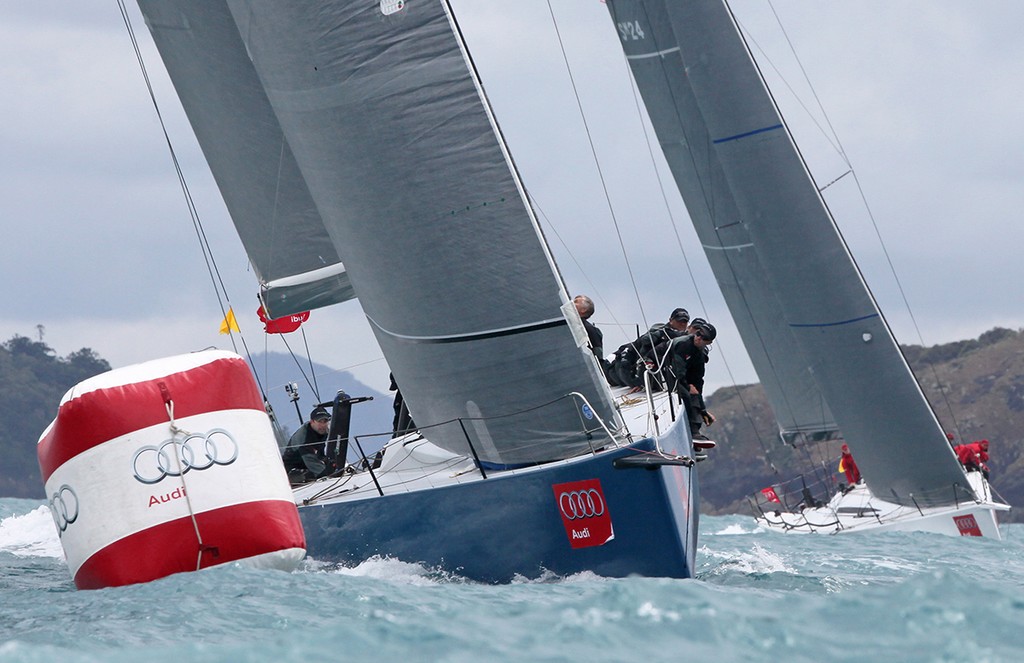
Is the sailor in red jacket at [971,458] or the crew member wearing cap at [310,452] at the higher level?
the crew member wearing cap at [310,452]

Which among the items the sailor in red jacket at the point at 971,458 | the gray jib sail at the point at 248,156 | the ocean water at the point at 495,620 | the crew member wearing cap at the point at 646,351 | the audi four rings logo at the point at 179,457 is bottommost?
the sailor in red jacket at the point at 971,458

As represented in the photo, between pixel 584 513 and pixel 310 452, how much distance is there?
9.31 feet

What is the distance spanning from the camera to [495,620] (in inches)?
184

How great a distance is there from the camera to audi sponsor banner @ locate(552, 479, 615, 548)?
619 centimetres

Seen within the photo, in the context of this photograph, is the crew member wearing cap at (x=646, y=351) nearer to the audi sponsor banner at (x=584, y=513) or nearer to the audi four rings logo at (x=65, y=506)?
the audi sponsor banner at (x=584, y=513)

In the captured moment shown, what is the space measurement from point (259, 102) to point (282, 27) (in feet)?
7.42

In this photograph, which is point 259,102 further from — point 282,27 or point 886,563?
point 886,563

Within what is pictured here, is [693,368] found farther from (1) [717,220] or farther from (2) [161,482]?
(1) [717,220]

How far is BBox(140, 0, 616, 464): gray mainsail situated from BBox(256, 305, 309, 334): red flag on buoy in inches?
131

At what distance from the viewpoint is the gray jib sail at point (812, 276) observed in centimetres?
1275

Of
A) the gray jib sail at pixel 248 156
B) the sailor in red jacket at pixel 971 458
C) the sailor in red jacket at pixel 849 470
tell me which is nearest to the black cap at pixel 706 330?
the gray jib sail at pixel 248 156

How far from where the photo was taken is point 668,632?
14.3 feet

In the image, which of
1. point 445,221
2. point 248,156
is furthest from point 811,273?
point 445,221

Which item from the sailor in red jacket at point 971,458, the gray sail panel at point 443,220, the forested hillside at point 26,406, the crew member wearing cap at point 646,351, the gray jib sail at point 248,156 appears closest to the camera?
the gray sail panel at point 443,220
